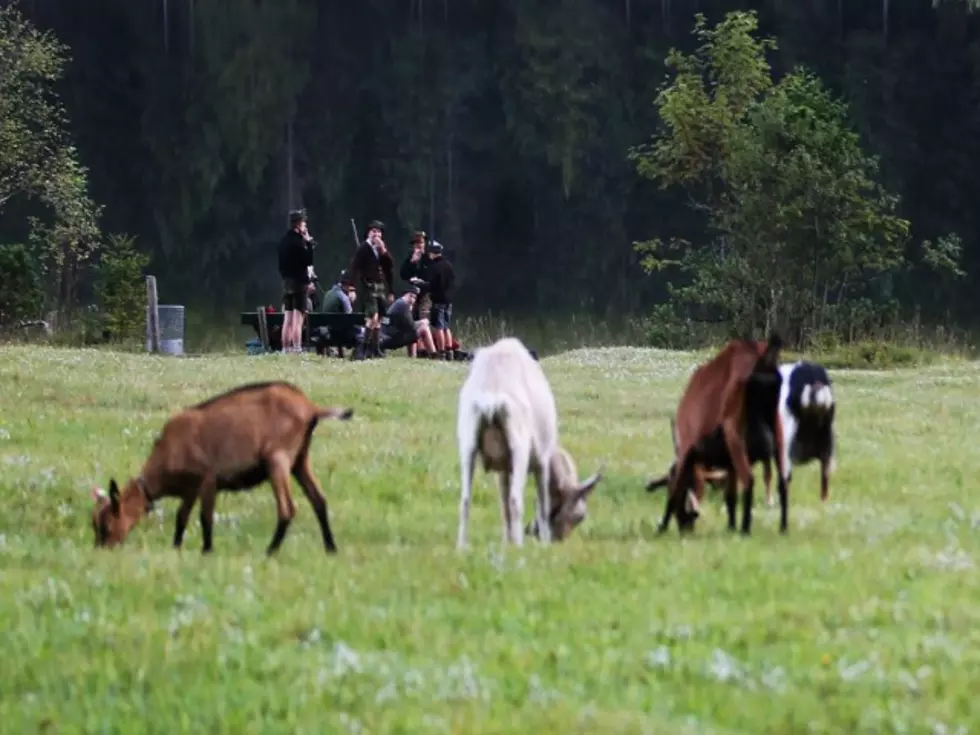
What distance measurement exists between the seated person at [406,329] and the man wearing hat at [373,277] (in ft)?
1.17

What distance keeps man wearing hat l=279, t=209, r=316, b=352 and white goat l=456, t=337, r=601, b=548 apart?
19238 millimetres

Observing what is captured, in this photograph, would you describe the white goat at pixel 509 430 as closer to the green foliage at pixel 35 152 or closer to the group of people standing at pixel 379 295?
the group of people standing at pixel 379 295

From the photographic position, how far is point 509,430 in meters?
10.2

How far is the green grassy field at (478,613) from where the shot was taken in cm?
593

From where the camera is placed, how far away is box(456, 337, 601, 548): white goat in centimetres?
1019

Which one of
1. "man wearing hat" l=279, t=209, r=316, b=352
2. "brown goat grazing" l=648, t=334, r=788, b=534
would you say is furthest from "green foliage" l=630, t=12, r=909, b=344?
"brown goat grazing" l=648, t=334, r=788, b=534

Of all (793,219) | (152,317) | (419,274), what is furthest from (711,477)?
(793,219)

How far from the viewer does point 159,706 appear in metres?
6.03

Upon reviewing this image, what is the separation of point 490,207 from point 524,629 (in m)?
67.4

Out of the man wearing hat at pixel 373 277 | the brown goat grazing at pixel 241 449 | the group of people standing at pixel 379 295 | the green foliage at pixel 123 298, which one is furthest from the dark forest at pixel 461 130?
the brown goat grazing at pixel 241 449

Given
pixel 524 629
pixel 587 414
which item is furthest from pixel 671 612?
pixel 587 414

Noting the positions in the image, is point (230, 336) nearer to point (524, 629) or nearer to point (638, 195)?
point (638, 195)

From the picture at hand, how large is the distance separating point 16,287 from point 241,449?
33441 mm

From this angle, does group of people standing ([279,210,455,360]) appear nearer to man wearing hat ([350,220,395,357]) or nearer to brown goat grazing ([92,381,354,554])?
man wearing hat ([350,220,395,357])
